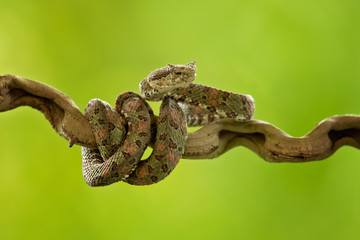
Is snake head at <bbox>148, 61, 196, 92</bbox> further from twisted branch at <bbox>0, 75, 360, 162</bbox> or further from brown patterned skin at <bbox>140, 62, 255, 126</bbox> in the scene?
twisted branch at <bbox>0, 75, 360, 162</bbox>

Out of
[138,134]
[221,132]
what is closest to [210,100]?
[221,132]

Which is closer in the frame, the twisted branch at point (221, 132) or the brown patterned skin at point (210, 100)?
the twisted branch at point (221, 132)

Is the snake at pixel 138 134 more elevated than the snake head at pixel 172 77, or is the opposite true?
the snake head at pixel 172 77

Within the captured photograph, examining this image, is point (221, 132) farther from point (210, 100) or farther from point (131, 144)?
point (131, 144)

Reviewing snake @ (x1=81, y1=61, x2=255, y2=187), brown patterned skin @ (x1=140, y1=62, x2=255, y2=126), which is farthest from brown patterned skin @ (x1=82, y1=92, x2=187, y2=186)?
brown patterned skin @ (x1=140, y1=62, x2=255, y2=126)

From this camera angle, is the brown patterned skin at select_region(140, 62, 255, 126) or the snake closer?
the snake

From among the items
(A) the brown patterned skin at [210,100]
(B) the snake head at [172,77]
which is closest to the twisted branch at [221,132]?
(A) the brown patterned skin at [210,100]

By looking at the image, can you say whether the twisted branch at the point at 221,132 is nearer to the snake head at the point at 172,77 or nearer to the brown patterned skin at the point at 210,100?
the brown patterned skin at the point at 210,100
